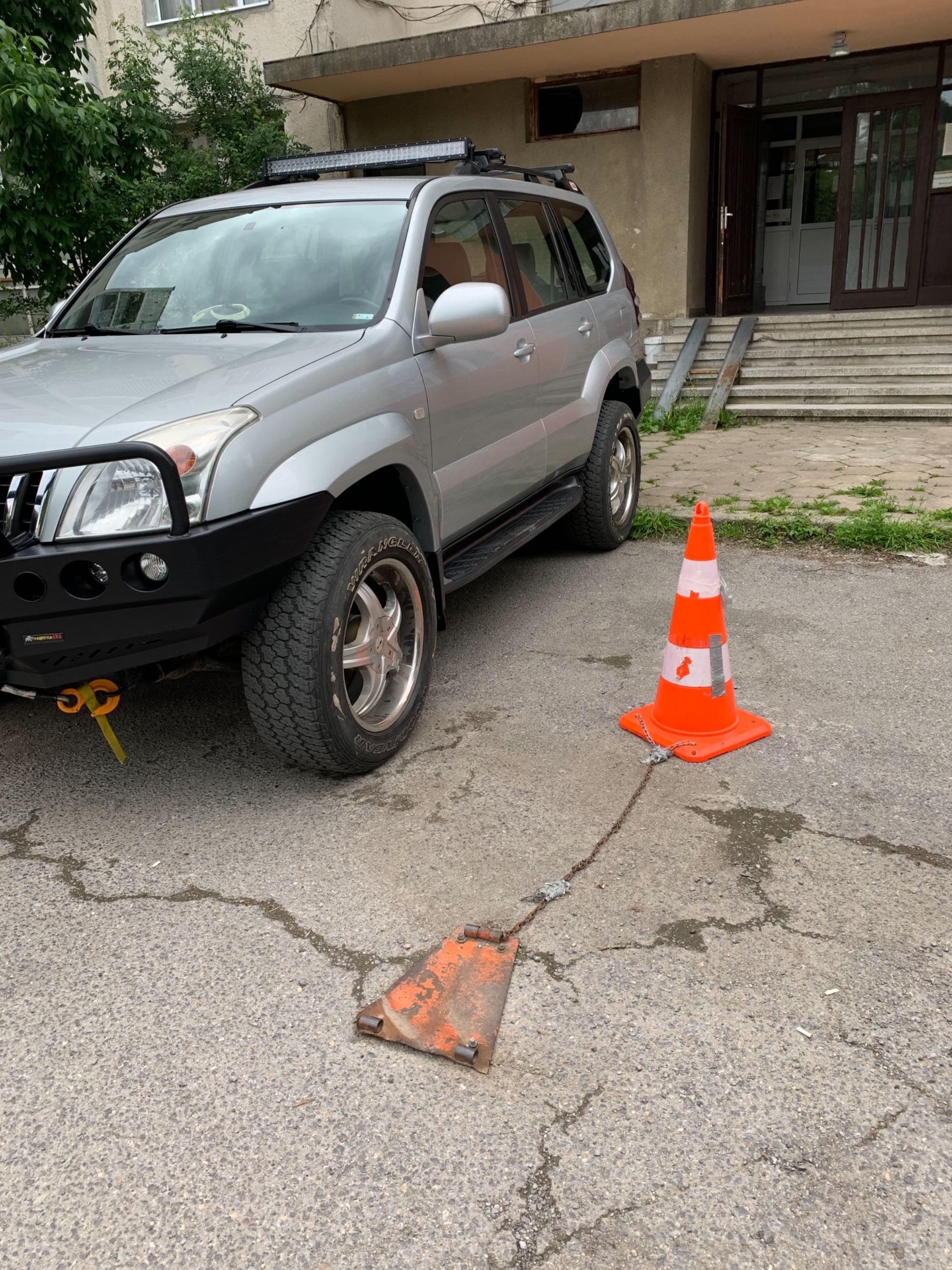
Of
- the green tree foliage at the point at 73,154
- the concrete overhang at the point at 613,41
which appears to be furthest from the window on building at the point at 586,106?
the green tree foliage at the point at 73,154

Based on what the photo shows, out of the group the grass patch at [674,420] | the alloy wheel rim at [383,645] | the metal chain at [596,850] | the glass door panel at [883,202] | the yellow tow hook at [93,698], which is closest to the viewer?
the metal chain at [596,850]

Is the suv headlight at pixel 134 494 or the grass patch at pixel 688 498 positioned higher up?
the suv headlight at pixel 134 494

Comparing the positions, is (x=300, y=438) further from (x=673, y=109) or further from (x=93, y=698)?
(x=673, y=109)

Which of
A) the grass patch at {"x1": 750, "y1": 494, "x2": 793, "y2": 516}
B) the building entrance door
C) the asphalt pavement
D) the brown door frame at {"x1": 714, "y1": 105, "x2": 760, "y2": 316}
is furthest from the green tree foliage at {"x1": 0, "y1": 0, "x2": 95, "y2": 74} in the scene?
the building entrance door

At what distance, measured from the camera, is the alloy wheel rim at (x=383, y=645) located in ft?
10.6

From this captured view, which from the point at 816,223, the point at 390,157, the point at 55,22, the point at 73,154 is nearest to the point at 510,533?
the point at 390,157

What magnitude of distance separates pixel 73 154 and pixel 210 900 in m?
5.84

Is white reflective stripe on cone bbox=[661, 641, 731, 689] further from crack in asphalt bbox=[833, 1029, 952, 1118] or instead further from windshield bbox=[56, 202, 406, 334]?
windshield bbox=[56, 202, 406, 334]

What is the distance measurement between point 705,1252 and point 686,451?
24.6 feet

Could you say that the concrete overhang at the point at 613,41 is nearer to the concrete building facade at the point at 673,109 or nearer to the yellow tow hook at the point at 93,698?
the concrete building facade at the point at 673,109

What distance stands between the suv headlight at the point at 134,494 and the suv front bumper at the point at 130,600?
38 mm

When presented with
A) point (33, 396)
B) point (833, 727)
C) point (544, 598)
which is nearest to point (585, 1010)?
point (833, 727)

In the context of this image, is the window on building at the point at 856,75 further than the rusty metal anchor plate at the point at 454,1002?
Yes

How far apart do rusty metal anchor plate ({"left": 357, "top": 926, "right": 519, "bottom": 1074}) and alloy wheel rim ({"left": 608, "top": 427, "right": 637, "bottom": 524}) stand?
3.64 meters
